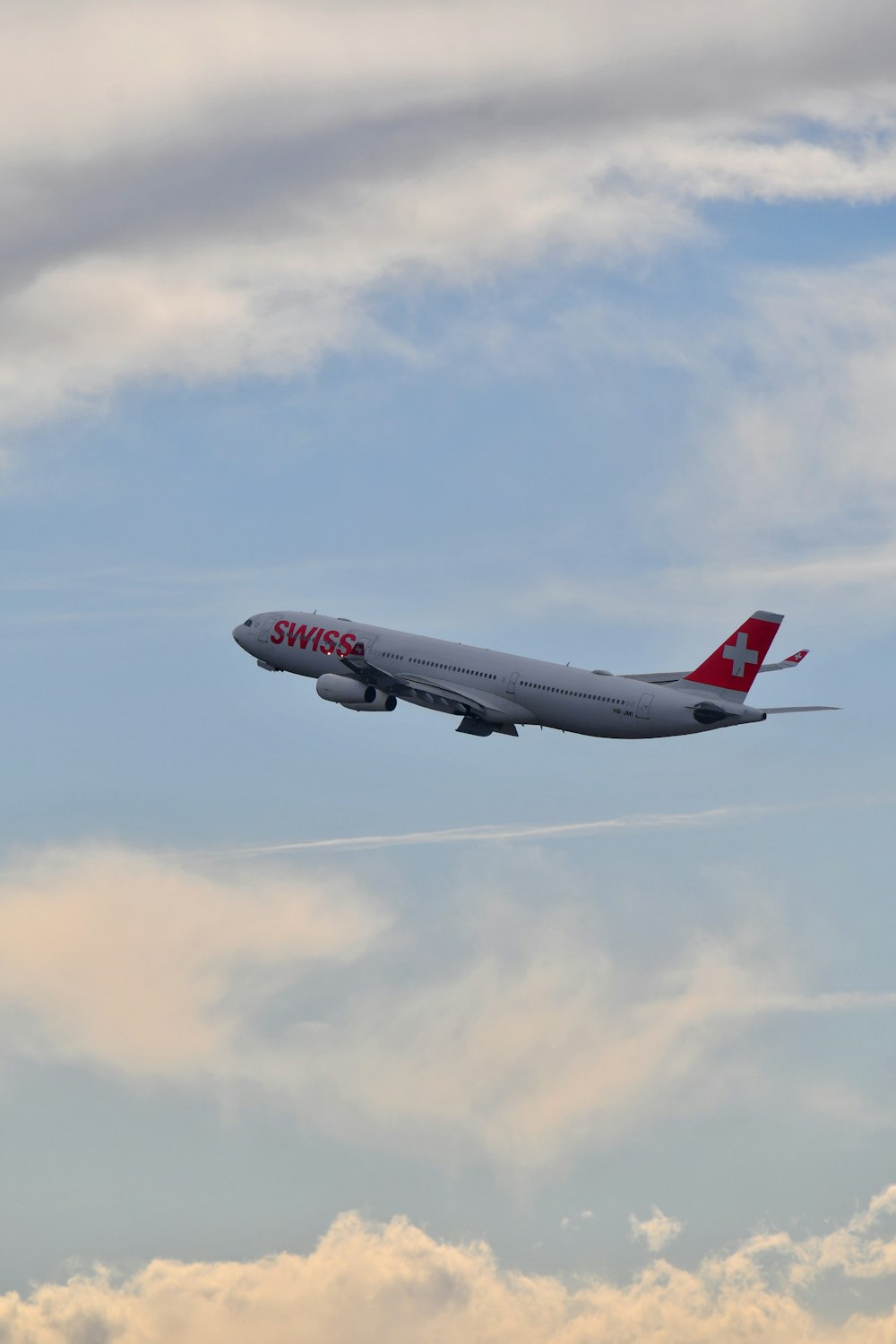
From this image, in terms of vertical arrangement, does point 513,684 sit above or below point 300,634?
below

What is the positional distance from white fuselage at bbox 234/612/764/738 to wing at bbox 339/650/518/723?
93 mm

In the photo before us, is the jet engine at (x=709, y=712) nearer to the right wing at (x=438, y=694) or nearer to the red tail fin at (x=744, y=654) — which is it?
the red tail fin at (x=744, y=654)

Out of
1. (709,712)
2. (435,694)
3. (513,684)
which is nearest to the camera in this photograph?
(709,712)

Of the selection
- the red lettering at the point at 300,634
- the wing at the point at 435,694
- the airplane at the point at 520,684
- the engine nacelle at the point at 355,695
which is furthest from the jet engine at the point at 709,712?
the red lettering at the point at 300,634

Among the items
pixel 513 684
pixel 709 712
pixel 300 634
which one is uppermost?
pixel 300 634

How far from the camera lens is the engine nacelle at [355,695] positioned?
→ 13125 cm

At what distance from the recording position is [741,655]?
123m

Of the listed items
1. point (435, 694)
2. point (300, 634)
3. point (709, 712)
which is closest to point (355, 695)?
point (435, 694)

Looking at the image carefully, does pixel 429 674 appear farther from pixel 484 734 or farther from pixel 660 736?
pixel 660 736

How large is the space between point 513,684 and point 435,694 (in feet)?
20.4

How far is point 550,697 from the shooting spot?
412 feet

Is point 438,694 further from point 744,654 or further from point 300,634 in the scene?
point 744,654

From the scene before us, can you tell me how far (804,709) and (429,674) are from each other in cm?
2882

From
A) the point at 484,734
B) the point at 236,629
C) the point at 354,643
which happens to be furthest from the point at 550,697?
the point at 236,629
